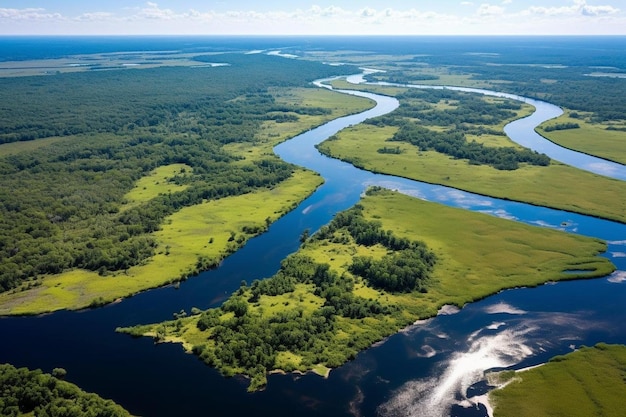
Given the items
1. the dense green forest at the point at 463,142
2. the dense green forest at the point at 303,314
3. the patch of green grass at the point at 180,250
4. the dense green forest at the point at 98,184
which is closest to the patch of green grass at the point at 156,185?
the dense green forest at the point at 98,184

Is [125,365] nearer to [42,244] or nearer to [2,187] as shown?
[42,244]

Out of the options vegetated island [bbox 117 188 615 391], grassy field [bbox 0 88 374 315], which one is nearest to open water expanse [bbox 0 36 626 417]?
vegetated island [bbox 117 188 615 391]

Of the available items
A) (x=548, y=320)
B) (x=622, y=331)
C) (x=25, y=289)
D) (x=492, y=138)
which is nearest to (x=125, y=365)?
(x=25, y=289)

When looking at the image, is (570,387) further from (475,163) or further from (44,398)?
(475,163)

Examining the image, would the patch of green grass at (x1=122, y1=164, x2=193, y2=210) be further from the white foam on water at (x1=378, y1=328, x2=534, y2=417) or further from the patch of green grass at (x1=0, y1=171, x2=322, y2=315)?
the white foam on water at (x1=378, y1=328, x2=534, y2=417)

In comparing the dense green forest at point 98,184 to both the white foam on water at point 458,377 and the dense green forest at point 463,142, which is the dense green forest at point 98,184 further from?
the dense green forest at point 463,142

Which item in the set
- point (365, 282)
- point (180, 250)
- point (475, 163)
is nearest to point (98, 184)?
point (180, 250)
